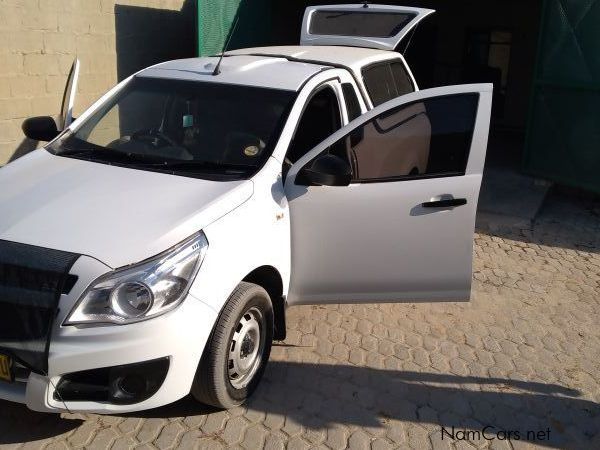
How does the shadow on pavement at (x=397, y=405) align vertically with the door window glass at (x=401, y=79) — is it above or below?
below

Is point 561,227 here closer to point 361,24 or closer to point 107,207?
point 361,24

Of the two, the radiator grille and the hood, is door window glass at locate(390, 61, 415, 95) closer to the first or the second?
the hood

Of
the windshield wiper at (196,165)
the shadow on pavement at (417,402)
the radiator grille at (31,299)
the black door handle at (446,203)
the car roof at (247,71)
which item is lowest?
the shadow on pavement at (417,402)

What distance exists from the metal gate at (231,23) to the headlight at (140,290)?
6.08m

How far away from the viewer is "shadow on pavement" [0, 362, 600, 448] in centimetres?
346

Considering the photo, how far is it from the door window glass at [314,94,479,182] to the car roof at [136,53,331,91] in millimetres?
629

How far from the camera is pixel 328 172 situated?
361cm

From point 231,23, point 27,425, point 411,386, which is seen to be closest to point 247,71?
point 411,386

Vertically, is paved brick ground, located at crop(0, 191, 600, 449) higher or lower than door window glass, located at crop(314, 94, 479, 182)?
lower

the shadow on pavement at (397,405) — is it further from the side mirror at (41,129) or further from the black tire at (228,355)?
the side mirror at (41,129)

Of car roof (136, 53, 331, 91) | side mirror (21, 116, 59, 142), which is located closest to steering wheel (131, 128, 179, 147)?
car roof (136, 53, 331, 91)

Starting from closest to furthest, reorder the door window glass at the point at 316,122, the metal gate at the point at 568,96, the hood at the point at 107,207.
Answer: the hood at the point at 107,207 < the door window glass at the point at 316,122 < the metal gate at the point at 568,96

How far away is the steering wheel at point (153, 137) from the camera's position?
13.2 feet

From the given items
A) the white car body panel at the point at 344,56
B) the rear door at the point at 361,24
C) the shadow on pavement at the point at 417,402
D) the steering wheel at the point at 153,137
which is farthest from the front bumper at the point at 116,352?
the rear door at the point at 361,24
